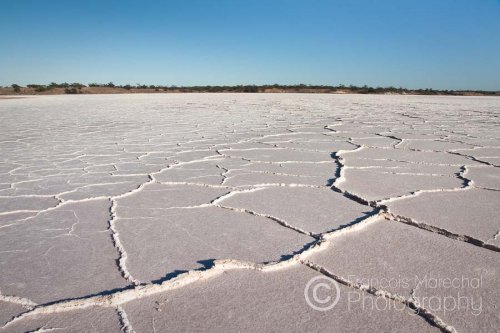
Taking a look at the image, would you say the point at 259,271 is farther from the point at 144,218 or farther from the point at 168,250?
the point at 144,218

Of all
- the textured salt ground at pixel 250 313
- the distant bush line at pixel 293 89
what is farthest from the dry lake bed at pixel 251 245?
the distant bush line at pixel 293 89

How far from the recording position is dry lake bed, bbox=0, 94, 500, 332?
978mm

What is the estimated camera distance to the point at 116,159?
3092 millimetres

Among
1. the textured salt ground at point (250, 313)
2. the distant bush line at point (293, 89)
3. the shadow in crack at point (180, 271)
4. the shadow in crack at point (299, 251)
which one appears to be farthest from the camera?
the distant bush line at point (293, 89)

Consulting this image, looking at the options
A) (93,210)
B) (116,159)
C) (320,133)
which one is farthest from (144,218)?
(320,133)

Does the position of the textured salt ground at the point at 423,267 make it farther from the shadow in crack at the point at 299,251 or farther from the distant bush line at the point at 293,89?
the distant bush line at the point at 293,89

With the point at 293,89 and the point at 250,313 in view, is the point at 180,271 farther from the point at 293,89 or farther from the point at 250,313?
the point at 293,89

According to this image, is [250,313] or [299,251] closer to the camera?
[250,313]

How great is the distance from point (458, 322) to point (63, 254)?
1.22 m

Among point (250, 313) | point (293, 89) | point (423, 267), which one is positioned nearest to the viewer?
point (250, 313)

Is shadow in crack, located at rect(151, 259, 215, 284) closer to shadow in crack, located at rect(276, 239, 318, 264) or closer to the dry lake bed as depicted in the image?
the dry lake bed

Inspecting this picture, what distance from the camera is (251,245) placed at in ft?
4.55

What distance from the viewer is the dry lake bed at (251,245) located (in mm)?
978

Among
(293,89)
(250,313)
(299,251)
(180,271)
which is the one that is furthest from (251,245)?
(293,89)
